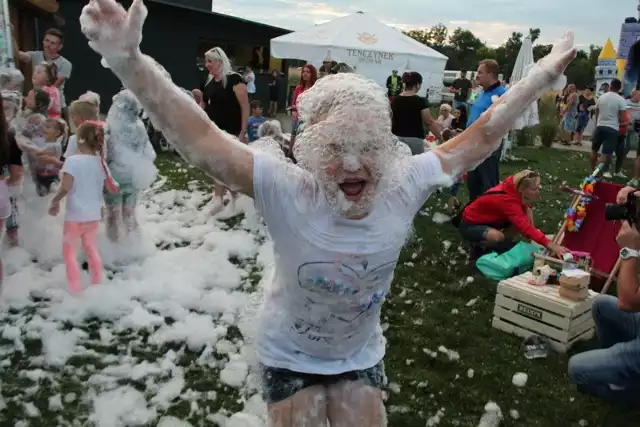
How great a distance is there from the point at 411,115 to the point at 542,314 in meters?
3.35

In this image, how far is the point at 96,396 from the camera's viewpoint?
3.33m

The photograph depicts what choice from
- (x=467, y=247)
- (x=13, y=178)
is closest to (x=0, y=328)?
(x=13, y=178)

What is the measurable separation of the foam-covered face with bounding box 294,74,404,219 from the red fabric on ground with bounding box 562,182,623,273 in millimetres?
4165

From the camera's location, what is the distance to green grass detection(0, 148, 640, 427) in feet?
11.1

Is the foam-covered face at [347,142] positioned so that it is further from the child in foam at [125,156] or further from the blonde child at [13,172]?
the child in foam at [125,156]

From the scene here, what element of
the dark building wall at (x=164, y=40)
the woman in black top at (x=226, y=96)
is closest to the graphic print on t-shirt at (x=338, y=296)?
the woman in black top at (x=226, y=96)

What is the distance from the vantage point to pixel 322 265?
196 cm

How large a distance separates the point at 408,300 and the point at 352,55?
7454 millimetres

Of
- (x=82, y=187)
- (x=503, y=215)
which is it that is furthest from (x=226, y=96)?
(x=503, y=215)

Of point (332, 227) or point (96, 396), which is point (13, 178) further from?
point (332, 227)

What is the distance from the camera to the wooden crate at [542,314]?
4285 millimetres

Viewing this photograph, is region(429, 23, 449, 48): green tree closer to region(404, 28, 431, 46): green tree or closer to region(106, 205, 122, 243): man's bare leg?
region(404, 28, 431, 46): green tree

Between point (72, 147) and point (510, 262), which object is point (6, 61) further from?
point (510, 262)

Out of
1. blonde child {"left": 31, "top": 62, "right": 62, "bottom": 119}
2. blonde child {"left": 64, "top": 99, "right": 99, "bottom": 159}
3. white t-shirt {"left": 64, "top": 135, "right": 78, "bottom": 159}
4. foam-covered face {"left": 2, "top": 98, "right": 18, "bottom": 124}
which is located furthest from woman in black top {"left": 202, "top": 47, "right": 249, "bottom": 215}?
foam-covered face {"left": 2, "top": 98, "right": 18, "bottom": 124}
